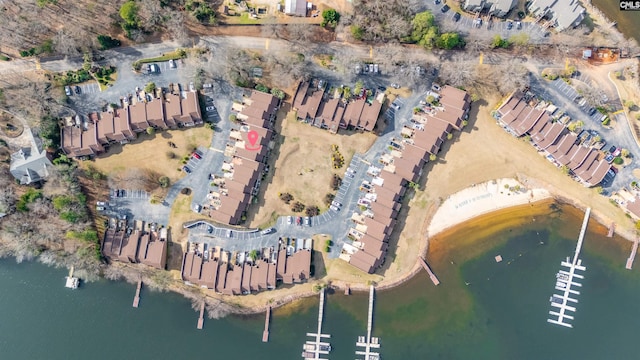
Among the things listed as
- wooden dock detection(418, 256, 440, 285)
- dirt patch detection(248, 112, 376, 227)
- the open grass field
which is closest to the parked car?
wooden dock detection(418, 256, 440, 285)

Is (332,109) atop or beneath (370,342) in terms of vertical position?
atop

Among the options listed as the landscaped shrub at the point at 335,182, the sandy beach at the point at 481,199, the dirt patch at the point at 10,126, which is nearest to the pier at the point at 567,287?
the sandy beach at the point at 481,199

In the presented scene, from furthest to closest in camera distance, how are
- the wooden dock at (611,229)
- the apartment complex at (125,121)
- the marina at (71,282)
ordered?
the wooden dock at (611,229)
the marina at (71,282)
the apartment complex at (125,121)

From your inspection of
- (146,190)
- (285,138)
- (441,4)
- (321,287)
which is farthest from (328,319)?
(441,4)

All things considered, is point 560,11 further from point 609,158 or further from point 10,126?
point 10,126

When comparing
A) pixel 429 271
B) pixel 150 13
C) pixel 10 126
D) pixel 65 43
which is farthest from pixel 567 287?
pixel 10 126

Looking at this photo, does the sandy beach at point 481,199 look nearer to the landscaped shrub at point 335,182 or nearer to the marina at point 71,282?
the landscaped shrub at point 335,182

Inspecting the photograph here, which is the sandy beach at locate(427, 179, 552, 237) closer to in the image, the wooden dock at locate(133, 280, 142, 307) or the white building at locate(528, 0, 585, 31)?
the white building at locate(528, 0, 585, 31)
